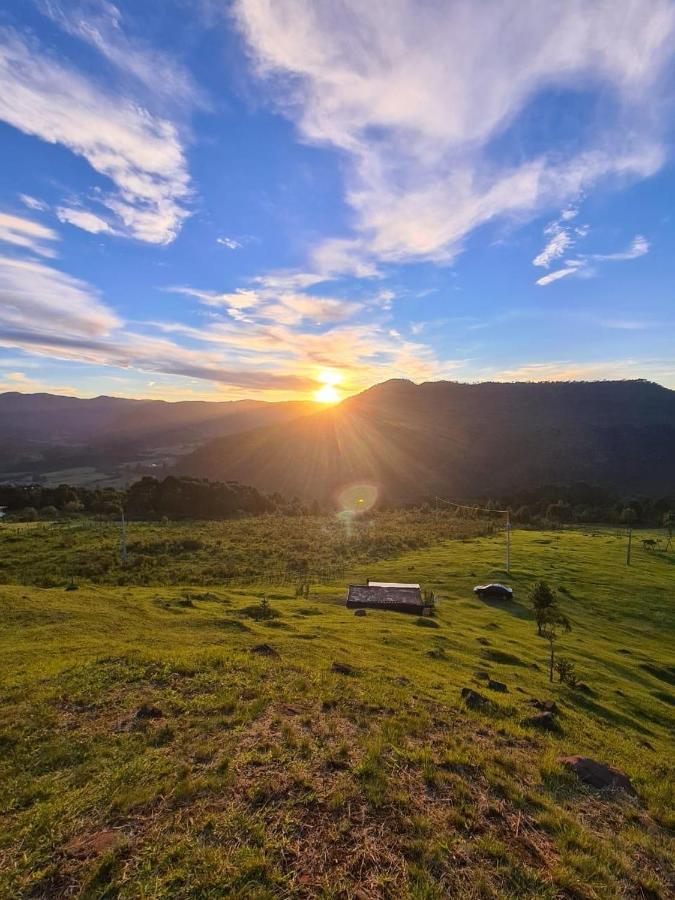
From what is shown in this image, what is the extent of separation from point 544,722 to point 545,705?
236 centimetres

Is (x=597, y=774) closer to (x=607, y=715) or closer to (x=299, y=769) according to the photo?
(x=299, y=769)

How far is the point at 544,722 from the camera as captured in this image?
1567 centimetres

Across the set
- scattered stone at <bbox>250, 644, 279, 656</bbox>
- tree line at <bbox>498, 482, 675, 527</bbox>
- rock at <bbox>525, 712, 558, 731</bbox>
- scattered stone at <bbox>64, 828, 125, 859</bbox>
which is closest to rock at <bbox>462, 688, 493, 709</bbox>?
rock at <bbox>525, 712, 558, 731</bbox>

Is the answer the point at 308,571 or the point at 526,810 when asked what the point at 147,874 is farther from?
the point at 308,571

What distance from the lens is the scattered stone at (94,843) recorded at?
7.20m

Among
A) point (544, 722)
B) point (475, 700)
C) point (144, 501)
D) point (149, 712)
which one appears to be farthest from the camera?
point (144, 501)

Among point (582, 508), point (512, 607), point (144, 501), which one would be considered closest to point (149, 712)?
point (512, 607)

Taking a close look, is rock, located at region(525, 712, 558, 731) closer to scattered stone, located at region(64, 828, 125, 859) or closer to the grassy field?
the grassy field

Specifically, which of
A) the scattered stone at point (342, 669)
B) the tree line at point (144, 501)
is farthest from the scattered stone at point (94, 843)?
the tree line at point (144, 501)

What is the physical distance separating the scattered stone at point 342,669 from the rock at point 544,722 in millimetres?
6248

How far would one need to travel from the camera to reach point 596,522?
12269 centimetres

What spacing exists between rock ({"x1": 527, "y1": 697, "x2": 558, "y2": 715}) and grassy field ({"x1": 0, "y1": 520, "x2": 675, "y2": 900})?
592mm

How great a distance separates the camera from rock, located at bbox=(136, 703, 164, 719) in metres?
11.7

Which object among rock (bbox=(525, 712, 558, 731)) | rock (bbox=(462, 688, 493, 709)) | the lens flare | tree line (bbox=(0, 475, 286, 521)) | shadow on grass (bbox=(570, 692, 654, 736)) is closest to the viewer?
rock (bbox=(525, 712, 558, 731))
